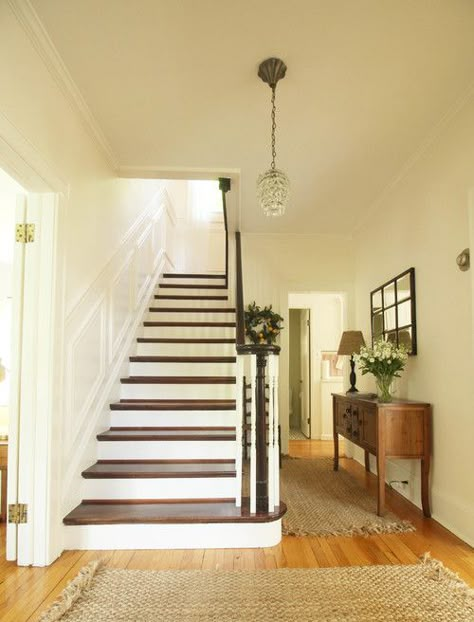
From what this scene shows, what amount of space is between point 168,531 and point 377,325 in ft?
8.74

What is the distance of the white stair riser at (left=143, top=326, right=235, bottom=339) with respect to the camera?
166 inches

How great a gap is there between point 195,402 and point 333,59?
2417 mm

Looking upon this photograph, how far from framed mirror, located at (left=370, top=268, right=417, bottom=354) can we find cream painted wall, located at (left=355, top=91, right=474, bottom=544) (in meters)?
0.07

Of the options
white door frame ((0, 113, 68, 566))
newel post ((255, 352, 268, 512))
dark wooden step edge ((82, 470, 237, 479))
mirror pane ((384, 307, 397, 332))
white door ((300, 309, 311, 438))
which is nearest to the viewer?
white door frame ((0, 113, 68, 566))

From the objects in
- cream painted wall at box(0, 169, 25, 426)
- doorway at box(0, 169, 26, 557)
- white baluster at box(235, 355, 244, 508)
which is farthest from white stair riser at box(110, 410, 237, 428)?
cream painted wall at box(0, 169, 25, 426)

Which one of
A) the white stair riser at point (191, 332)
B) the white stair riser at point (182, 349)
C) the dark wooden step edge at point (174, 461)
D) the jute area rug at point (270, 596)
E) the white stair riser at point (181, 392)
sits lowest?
the jute area rug at point (270, 596)

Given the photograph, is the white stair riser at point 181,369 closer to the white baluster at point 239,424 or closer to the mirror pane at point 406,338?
the white baluster at point 239,424

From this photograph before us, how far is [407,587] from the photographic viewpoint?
6.26ft

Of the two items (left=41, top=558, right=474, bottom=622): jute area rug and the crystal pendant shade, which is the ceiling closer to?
the crystal pendant shade

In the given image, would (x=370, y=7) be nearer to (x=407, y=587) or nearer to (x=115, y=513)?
(x=407, y=587)

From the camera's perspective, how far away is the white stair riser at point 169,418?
123 inches

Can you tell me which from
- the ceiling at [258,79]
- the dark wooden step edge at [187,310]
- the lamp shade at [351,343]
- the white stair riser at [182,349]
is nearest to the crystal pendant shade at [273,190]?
the ceiling at [258,79]

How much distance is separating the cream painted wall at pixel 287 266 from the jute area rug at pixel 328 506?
1.41 meters

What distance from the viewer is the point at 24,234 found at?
86.3 inches
